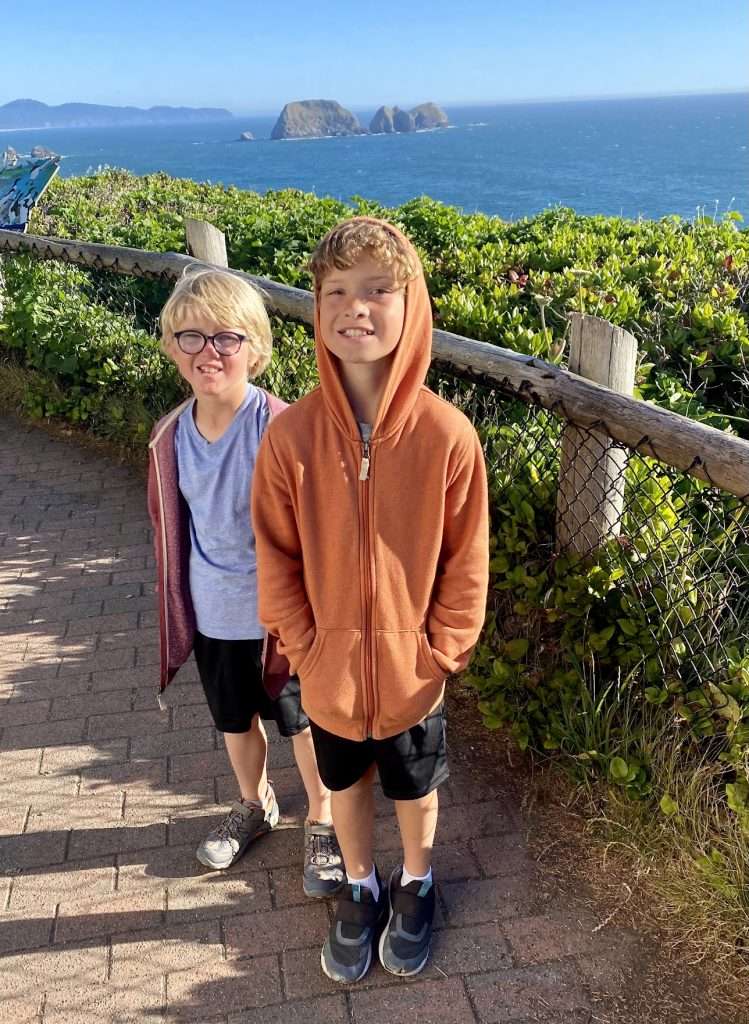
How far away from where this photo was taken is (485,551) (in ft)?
6.36

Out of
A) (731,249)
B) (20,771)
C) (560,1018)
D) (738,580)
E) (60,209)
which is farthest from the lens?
(60,209)

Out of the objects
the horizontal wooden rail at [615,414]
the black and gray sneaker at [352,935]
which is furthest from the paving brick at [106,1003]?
the horizontal wooden rail at [615,414]

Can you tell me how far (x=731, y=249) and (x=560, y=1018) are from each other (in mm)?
4368

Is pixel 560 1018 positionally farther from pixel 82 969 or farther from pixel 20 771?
pixel 20 771

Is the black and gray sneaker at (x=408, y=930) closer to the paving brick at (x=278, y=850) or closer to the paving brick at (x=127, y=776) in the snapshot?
the paving brick at (x=278, y=850)

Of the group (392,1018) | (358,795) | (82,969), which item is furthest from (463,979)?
(82,969)

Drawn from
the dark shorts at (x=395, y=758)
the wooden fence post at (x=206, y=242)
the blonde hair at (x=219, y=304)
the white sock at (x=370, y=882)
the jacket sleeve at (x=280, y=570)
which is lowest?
the white sock at (x=370, y=882)

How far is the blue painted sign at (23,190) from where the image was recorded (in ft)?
23.6

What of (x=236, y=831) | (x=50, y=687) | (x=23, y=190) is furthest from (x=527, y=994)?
(x=23, y=190)

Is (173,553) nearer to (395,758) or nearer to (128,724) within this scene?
(395,758)

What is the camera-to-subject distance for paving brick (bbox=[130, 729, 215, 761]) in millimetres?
3070

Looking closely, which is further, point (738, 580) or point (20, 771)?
point (20, 771)

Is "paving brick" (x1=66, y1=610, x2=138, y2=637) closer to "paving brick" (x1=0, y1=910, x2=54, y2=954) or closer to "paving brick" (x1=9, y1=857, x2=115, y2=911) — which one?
"paving brick" (x1=9, y1=857, x2=115, y2=911)

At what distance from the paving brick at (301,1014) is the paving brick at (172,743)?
3.60ft
